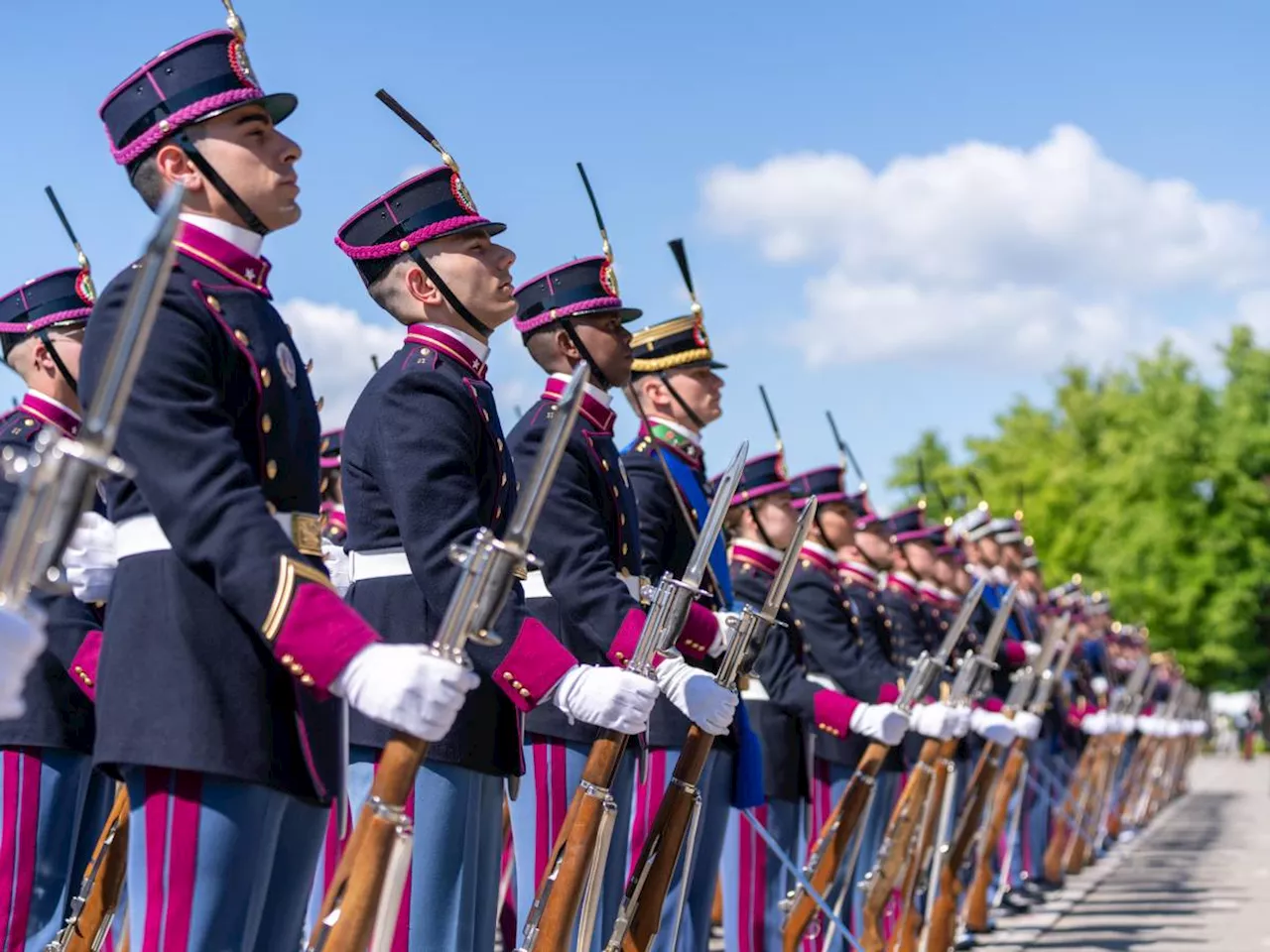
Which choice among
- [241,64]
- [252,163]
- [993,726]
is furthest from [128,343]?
[993,726]

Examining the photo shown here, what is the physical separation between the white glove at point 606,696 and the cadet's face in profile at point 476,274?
83 cm

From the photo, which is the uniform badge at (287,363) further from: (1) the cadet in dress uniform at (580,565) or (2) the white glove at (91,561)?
(1) the cadet in dress uniform at (580,565)

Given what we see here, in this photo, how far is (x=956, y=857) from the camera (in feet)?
31.0

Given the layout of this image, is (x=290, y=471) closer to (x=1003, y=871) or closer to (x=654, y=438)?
(x=654, y=438)

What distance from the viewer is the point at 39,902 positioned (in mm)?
4984

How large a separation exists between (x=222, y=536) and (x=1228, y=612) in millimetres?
42492

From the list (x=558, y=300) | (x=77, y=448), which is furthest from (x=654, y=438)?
(x=77, y=448)

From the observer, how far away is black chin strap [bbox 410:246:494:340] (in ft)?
14.4

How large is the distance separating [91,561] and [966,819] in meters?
7.08

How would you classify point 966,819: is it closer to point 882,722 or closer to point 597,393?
point 882,722

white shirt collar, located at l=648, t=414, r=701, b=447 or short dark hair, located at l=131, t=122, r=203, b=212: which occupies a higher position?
short dark hair, located at l=131, t=122, r=203, b=212

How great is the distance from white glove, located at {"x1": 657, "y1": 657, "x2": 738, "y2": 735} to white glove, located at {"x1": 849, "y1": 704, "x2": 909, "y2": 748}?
2.36m

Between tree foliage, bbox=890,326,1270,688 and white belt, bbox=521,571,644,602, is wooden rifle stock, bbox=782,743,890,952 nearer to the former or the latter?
white belt, bbox=521,571,644,602

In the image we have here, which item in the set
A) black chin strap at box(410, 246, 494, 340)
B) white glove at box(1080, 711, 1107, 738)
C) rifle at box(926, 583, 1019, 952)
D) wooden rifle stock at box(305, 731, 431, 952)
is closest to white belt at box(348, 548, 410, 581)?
black chin strap at box(410, 246, 494, 340)
